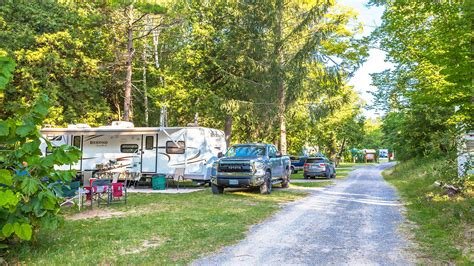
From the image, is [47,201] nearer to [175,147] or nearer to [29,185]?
[29,185]

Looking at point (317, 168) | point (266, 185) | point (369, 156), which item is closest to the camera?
point (266, 185)

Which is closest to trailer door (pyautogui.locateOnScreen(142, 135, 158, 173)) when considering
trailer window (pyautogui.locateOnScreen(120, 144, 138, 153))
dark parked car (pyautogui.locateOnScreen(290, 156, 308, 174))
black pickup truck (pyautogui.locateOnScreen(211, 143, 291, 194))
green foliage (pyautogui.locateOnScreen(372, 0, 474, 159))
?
trailer window (pyautogui.locateOnScreen(120, 144, 138, 153))

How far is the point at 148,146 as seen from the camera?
60.8 ft

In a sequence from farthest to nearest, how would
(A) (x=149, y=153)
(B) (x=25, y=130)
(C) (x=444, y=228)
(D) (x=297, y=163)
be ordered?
(D) (x=297, y=163) < (A) (x=149, y=153) < (C) (x=444, y=228) < (B) (x=25, y=130)

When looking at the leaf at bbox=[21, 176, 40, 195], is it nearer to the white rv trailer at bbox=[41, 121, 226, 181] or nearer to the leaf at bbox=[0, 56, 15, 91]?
the leaf at bbox=[0, 56, 15, 91]

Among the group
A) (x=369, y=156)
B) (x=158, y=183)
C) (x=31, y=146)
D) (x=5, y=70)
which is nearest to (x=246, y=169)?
(x=158, y=183)

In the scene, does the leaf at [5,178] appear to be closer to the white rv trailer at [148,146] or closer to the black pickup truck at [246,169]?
the black pickup truck at [246,169]

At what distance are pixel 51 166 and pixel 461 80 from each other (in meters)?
8.97

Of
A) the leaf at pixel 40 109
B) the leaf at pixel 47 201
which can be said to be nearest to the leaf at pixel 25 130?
the leaf at pixel 40 109

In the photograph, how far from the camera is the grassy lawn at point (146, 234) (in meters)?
5.89

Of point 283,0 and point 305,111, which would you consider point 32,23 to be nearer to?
point 283,0

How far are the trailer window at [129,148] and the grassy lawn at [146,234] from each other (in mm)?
6943

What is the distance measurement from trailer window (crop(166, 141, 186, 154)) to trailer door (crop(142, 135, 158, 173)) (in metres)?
0.66

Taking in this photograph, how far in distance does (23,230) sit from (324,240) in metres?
4.72
